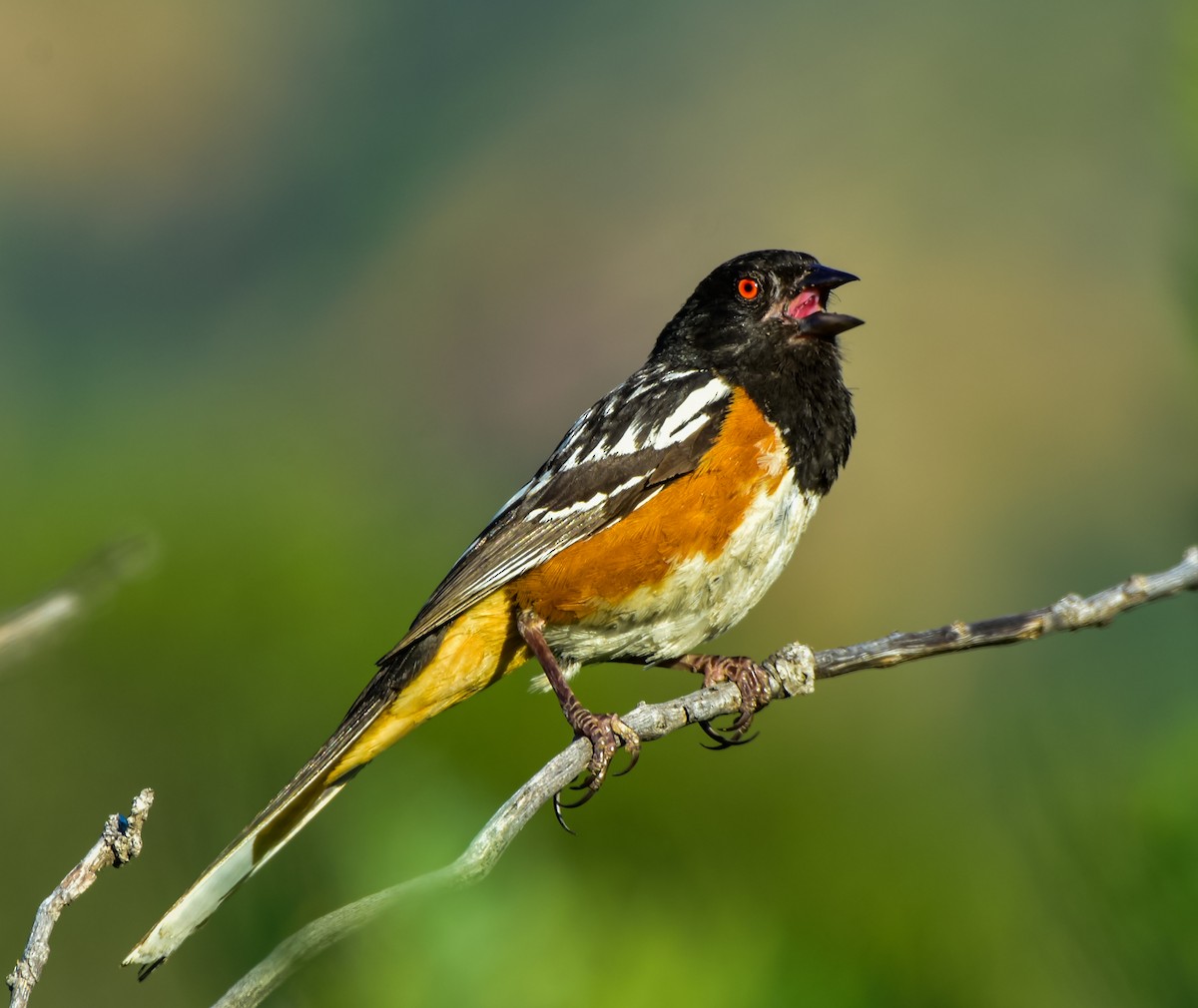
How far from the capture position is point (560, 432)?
80.1 ft

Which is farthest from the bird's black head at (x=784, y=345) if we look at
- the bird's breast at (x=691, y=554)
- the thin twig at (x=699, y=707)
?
the thin twig at (x=699, y=707)

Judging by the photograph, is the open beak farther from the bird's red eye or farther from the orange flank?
the orange flank

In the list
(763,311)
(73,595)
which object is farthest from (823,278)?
(73,595)

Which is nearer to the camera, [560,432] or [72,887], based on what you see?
[72,887]

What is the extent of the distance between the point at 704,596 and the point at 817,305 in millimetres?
1020

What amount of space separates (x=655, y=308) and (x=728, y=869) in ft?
92.9

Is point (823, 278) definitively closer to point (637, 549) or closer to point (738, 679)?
point (637, 549)

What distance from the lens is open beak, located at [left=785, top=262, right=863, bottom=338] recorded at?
12.7 ft

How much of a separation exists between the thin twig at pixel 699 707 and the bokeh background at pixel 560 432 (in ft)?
0.32

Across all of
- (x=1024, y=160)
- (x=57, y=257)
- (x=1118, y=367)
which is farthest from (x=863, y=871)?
(x=57, y=257)

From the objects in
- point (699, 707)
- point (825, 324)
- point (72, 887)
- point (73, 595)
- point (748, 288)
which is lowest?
point (699, 707)

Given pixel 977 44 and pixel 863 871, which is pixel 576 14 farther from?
pixel 863 871

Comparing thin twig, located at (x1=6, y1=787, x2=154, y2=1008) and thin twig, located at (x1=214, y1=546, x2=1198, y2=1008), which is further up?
thin twig, located at (x1=6, y1=787, x2=154, y2=1008)

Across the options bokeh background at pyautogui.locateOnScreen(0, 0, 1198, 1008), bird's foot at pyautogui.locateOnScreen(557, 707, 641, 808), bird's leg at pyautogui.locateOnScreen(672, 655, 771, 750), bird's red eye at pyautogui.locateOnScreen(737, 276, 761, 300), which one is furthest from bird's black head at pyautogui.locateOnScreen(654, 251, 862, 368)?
bird's foot at pyautogui.locateOnScreen(557, 707, 641, 808)
